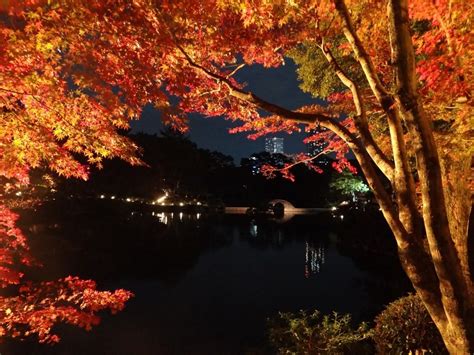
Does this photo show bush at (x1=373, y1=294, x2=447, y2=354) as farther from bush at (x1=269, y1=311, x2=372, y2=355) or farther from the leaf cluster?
the leaf cluster

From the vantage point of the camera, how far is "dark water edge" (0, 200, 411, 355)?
25.4 ft

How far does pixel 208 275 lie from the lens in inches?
504

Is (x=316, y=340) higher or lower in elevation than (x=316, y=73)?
lower

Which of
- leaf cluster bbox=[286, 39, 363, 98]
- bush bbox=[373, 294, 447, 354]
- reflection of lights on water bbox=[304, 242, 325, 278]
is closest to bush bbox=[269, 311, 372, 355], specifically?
bush bbox=[373, 294, 447, 354]

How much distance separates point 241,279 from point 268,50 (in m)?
8.91

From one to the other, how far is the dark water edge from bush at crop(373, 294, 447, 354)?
6.98 ft

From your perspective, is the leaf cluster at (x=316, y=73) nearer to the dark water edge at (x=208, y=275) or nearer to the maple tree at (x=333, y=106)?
the maple tree at (x=333, y=106)

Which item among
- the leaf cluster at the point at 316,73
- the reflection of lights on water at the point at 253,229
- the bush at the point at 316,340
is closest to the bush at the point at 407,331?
the bush at the point at 316,340

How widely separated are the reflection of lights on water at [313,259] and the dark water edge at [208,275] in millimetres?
46

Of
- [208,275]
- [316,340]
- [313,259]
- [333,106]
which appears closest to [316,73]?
[333,106]

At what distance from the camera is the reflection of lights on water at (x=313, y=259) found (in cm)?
1357

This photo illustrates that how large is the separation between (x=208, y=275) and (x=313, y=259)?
16.5ft

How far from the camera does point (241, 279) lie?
12.5 metres

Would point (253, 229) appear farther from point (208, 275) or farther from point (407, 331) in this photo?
point (407, 331)
